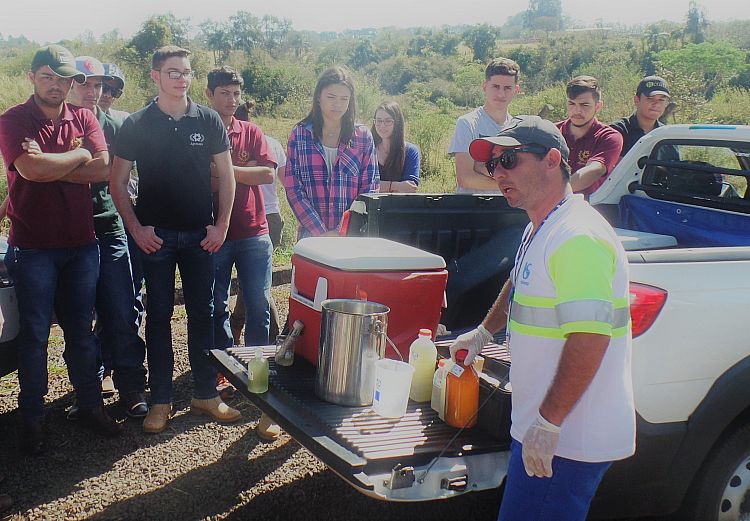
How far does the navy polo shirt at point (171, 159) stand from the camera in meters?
4.00

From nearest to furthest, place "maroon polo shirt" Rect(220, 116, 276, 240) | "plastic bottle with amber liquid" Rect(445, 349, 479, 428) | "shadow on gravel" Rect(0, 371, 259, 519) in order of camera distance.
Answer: "plastic bottle with amber liquid" Rect(445, 349, 479, 428), "shadow on gravel" Rect(0, 371, 259, 519), "maroon polo shirt" Rect(220, 116, 276, 240)

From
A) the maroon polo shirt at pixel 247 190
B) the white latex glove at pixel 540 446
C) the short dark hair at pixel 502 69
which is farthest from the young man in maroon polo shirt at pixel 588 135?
the white latex glove at pixel 540 446

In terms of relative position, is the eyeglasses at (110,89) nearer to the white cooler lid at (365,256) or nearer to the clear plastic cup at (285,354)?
the white cooler lid at (365,256)

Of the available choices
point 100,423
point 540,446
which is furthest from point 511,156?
point 100,423

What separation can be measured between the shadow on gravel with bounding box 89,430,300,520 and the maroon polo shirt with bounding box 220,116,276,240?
1.37 metres

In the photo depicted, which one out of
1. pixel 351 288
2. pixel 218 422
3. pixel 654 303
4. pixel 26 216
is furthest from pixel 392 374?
pixel 26 216

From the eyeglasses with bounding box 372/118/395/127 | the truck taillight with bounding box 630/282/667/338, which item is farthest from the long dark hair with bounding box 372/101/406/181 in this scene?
the truck taillight with bounding box 630/282/667/338

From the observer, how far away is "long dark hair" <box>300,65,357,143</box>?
4.52m

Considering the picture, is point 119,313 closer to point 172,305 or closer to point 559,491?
point 172,305

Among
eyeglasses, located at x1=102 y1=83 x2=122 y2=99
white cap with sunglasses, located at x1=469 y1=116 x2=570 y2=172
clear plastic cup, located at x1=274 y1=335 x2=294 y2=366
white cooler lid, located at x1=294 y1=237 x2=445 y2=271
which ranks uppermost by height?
white cap with sunglasses, located at x1=469 y1=116 x2=570 y2=172

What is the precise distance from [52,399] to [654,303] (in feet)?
12.6

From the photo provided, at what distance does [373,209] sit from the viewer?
369 cm

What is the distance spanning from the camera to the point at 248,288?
179 inches

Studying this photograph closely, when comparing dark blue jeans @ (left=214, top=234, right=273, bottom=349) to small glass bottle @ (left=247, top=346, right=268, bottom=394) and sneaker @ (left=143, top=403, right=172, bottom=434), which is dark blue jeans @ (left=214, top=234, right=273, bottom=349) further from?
small glass bottle @ (left=247, top=346, right=268, bottom=394)
